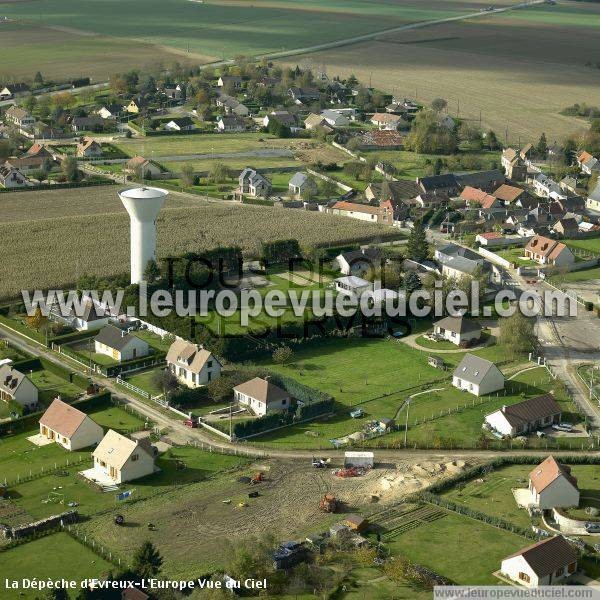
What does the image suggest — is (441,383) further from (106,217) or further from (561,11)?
(561,11)

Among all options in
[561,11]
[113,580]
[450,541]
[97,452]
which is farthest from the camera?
[561,11]

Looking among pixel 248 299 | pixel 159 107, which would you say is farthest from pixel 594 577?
pixel 159 107

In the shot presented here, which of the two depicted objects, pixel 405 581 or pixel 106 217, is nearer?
pixel 405 581

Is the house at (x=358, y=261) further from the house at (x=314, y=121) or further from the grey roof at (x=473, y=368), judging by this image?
the house at (x=314, y=121)

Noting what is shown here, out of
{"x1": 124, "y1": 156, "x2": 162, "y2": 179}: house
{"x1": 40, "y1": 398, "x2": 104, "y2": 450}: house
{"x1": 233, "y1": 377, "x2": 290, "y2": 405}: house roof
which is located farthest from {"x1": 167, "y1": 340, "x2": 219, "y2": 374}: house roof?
{"x1": 124, "y1": 156, "x2": 162, "y2": 179}: house

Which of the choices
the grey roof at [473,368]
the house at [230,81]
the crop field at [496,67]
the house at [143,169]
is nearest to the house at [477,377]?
the grey roof at [473,368]

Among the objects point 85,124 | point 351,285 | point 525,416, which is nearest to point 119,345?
point 351,285
